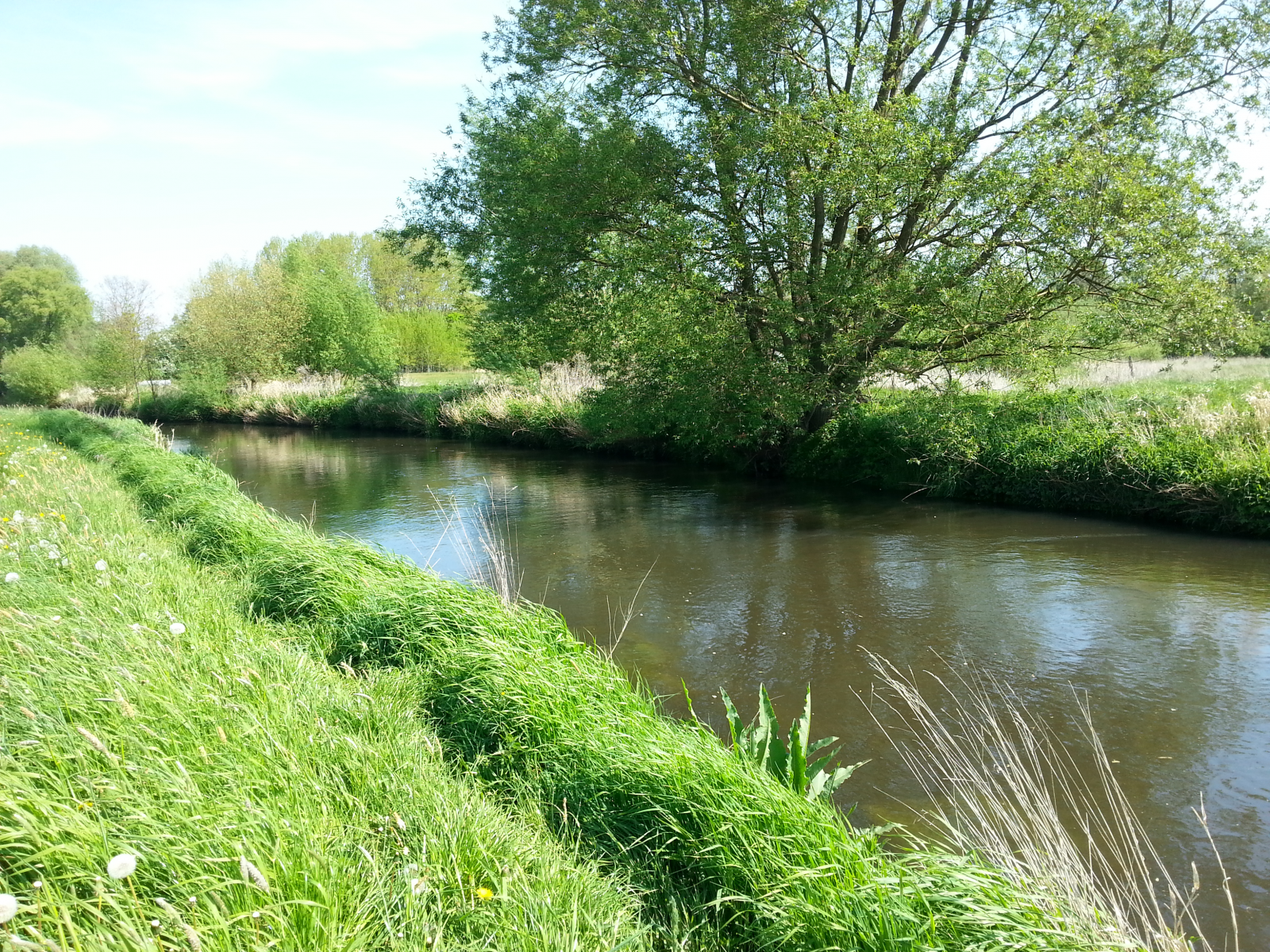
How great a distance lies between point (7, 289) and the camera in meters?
66.2

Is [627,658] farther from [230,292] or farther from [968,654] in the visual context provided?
[230,292]

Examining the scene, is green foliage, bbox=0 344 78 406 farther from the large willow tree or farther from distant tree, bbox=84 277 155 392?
the large willow tree

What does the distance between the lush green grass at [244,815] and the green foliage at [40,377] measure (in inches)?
2238

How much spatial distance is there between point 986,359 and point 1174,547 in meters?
5.38

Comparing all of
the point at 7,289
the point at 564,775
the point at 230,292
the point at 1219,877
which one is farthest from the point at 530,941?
the point at 7,289

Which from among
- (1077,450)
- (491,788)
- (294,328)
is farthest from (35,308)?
(491,788)

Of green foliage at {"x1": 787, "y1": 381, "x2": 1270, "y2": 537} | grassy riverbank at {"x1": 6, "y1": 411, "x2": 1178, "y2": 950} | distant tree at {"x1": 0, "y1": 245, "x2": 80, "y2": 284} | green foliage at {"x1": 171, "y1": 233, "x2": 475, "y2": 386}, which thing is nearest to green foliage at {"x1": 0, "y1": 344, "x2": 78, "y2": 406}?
green foliage at {"x1": 171, "y1": 233, "x2": 475, "y2": 386}

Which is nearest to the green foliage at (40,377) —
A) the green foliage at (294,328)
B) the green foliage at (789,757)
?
the green foliage at (294,328)

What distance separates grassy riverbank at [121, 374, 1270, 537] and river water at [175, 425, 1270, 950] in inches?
22.0

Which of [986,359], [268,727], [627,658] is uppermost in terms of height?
[986,359]

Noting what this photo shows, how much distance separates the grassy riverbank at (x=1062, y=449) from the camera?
12.2 meters

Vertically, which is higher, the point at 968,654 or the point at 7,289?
the point at 7,289

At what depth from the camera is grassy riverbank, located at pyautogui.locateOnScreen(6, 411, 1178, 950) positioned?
286cm

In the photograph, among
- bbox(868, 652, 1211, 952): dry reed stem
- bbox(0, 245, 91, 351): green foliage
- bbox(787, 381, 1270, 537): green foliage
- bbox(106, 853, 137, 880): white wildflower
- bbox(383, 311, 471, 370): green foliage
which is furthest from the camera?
bbox(0, 245, 91, 351): green foliage
